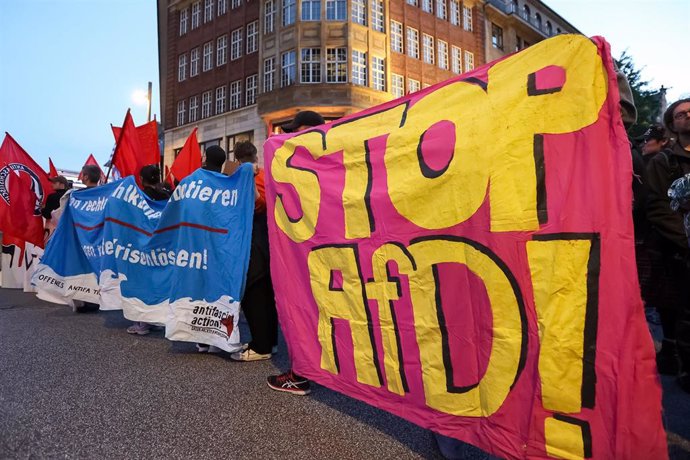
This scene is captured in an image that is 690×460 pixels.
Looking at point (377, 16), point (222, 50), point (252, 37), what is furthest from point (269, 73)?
point (377, 16)

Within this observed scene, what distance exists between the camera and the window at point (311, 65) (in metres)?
21.4

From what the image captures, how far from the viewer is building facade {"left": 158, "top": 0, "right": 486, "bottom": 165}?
21.3m

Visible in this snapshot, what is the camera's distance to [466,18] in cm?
2736

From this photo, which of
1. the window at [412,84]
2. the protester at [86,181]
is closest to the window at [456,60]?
the window at [412,84]

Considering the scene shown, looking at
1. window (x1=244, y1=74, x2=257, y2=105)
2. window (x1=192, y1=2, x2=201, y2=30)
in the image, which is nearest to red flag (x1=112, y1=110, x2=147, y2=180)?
window (x1=244, y1=74, x2=257, y2=105)

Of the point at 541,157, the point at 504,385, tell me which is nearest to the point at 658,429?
the point at 504,385

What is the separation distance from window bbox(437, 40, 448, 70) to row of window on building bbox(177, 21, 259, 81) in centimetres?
1083

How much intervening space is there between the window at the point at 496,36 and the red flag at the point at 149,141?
27.8m

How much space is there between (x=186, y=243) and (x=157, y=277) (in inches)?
29.0

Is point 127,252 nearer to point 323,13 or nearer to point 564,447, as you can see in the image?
point 564,447

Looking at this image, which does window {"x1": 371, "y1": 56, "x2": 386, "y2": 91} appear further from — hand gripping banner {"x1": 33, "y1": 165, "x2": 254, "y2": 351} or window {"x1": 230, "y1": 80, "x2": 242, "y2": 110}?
hand gripping banner {"x1": 33, "y1": 165, "x2": 254, "y2": 351}

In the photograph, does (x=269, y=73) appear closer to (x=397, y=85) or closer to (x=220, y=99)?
(x=220, y=99)

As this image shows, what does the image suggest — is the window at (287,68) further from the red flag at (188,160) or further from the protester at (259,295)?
the protester at (259,295)

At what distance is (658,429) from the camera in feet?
4.86
